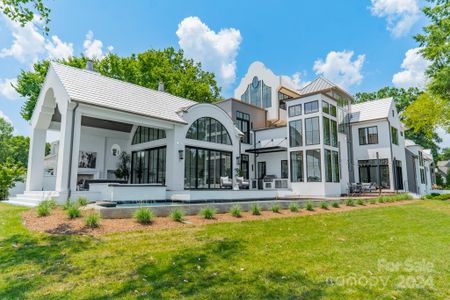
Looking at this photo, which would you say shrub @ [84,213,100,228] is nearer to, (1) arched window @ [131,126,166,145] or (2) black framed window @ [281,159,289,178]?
(1) arched window @ [131,126,166,145]

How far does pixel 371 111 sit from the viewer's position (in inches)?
968

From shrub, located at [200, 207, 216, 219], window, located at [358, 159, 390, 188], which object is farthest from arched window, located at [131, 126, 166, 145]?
window, located at [358, 159, 390, 188]

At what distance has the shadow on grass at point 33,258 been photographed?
3623 mm

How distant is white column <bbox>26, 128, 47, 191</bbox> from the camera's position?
13.8 meters

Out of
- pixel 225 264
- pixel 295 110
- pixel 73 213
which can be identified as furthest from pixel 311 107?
pixel 225 264

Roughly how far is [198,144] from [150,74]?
16604 mm

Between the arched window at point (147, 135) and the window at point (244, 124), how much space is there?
9.19 meters

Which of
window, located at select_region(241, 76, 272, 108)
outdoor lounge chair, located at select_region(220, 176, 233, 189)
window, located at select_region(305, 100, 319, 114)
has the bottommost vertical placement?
outdoor lounge chair, located at select_region(220, 176, 233, 189)

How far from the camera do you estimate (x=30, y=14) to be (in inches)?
309

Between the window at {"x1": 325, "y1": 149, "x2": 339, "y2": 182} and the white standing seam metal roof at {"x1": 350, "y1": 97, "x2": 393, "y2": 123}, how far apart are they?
6437mm

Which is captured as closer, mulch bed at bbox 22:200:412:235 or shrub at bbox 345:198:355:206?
mulch bed at bbox 22:200:412:235

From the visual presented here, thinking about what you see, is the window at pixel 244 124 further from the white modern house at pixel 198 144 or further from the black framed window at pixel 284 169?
the black framed window at pixel 284 169

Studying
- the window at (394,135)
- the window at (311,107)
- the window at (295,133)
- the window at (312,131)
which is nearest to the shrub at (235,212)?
the window at (312,131)

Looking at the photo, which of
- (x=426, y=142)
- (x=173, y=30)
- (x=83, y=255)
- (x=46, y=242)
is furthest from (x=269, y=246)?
(x=426, y=142)
